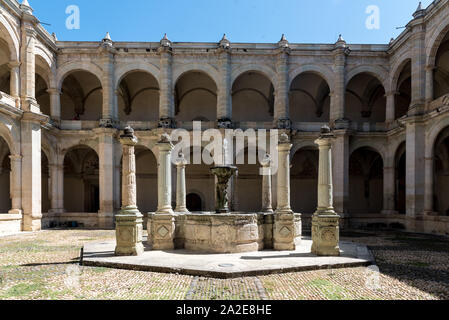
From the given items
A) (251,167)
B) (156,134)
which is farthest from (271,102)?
(156,134)

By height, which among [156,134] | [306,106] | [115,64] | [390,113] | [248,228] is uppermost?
[115,64]

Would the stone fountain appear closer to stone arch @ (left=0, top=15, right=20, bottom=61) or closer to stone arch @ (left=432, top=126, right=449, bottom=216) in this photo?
stone arch @ (left=0, top=15, right=20, bottom=61)

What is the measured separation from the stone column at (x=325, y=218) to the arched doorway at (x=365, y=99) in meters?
15.7

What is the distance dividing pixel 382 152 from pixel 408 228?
5323mm

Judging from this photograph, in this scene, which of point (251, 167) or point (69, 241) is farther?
point (251, 167)

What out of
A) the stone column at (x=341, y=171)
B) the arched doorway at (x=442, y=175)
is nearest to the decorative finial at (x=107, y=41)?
the stone column at (x=341, y=171)

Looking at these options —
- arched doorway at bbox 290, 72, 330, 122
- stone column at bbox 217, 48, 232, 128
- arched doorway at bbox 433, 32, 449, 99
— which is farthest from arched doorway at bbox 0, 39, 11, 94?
arched doorway at bbox 433, 32, 449, 99

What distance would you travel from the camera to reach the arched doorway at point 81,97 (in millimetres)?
22859

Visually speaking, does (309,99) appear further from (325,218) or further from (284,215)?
(325,218)

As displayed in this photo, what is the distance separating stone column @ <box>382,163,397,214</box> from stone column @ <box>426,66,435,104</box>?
4.84m

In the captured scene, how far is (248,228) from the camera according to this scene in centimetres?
905

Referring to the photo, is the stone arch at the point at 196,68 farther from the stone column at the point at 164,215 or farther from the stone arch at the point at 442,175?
the stone arch at the point at 442,175
